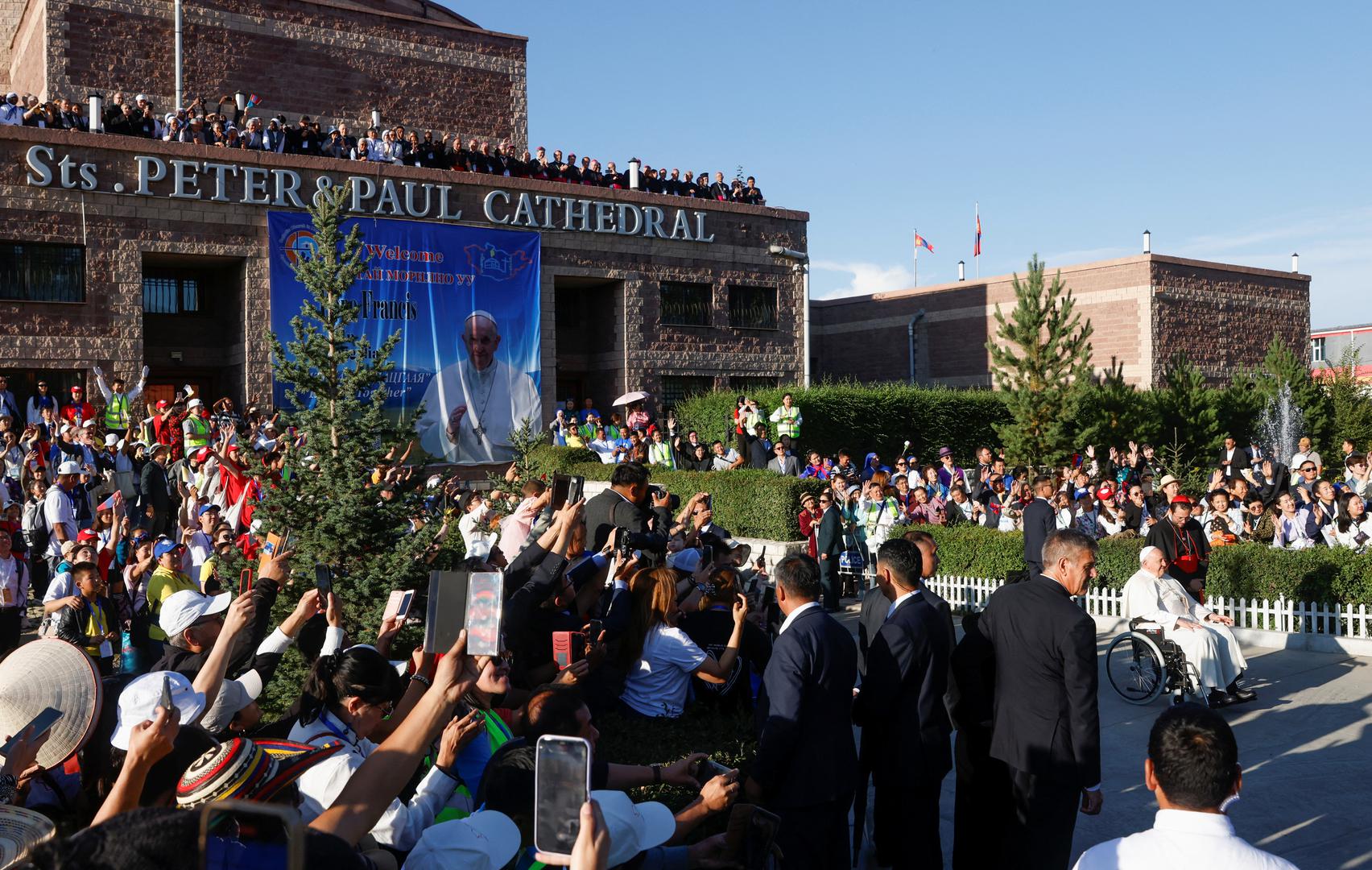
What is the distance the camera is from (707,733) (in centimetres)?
621

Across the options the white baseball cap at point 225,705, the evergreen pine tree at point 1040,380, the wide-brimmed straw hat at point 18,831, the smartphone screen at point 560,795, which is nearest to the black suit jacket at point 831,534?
the white baseball cap at point 225,705

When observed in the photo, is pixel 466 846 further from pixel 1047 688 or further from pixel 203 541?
pixel 203 541

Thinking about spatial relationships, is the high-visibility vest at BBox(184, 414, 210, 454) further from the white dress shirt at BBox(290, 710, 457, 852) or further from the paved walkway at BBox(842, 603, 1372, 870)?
the white dress shirt at BBox(290, 710, 457, 852)

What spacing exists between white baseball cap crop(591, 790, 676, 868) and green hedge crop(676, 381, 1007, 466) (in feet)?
76.3

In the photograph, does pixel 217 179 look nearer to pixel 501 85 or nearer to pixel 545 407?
pixel 545 407

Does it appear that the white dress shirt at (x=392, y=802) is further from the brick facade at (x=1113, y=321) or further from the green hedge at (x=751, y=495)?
the brick facade at (x=1113, y=321)

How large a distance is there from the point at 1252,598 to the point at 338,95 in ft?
87.2

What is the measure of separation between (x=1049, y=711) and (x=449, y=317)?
21776mm

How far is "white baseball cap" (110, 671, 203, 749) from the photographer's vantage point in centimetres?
354

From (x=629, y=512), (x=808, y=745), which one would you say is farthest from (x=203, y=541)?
(x=808, y=745)

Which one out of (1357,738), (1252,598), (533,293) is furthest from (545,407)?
(1357,738)

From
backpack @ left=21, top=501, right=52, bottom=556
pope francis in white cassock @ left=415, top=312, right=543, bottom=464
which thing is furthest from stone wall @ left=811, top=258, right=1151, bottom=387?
backpack @ left=21, top=501, right=52, bottom=556

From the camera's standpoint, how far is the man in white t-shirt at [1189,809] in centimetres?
283

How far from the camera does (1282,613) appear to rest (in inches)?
496
